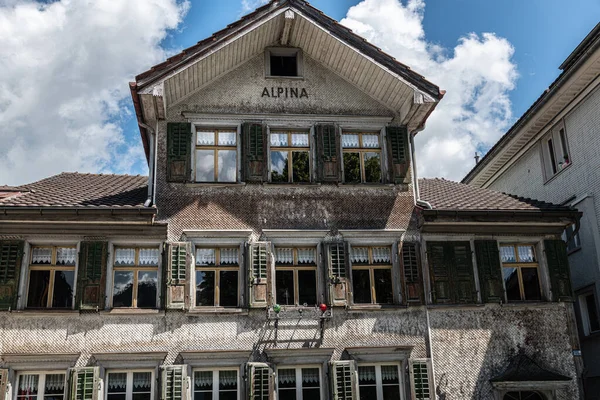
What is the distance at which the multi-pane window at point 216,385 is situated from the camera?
15.6 metres

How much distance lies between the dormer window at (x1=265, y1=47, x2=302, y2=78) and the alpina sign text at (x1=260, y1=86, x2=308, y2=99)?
1.43 feet

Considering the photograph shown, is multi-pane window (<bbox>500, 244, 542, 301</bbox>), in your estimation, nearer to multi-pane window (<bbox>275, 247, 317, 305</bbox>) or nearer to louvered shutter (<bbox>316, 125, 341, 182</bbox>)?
louvered shutter (<bbox>316, 125, 341, 182</bbox>)

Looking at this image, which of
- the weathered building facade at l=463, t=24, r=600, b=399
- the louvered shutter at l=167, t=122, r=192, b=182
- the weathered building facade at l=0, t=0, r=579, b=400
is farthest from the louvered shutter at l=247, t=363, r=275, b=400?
the weathered building facade at l=463, t=24, r=600, b=399

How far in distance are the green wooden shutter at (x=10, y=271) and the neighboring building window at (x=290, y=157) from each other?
6355 millimetres

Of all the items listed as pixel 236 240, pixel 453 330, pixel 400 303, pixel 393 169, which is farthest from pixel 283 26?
pixel 453 330

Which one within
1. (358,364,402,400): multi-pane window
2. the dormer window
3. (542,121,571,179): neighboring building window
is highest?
the dormer window

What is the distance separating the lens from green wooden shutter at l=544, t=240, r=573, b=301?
57.0 feet

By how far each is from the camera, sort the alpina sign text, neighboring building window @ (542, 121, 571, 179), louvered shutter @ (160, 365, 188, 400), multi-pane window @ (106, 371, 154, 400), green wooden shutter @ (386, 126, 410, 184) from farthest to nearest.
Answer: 1. neighboring building window @ (542, 121, 571, 179)
2. the alpina sign text
3. green wooden shutter @ (386, 126, 410, 184)
4. multi-pane window @ (106, 371, 154, 400)
5. louvered shutter @ (160, 365, 188, 400)

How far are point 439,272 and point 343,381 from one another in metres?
3.66

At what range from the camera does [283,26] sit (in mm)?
18250

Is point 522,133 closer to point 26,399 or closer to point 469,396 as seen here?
point 469,396

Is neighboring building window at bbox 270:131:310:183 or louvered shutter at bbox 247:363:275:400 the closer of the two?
louvered shutter at bbox 247:363:275:400

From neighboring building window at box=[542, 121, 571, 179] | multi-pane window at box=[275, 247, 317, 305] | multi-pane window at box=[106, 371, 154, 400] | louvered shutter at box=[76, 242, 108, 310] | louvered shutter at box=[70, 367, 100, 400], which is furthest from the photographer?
neighboring building window at box=[542, 121, 571, 179]

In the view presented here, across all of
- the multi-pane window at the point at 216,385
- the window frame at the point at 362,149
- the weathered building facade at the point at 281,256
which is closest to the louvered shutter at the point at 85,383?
the weathered building facade at the point at 281,256
